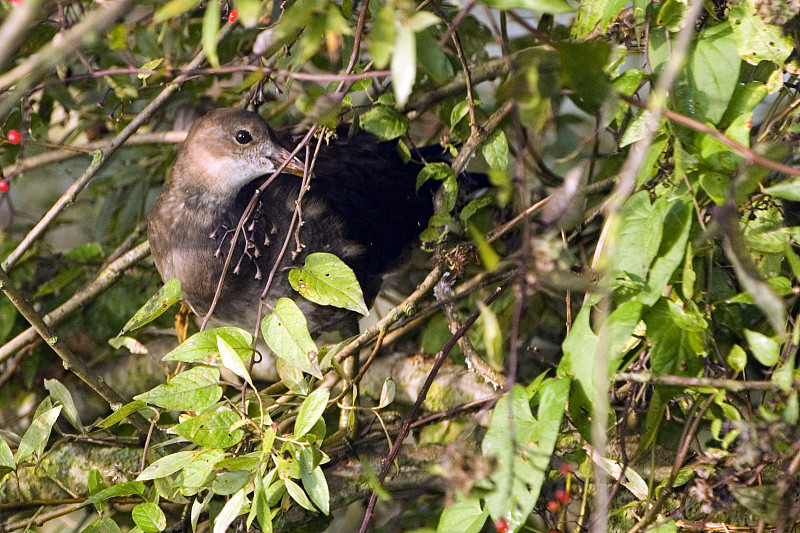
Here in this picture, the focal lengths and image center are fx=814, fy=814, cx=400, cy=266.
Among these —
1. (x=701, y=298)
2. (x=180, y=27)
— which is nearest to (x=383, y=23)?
(x=701, y=298)

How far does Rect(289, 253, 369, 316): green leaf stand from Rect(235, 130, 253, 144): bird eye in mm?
739

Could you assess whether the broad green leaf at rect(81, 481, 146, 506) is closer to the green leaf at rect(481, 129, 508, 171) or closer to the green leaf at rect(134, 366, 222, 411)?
the green leaf at rect(134, 366, 222, 411)

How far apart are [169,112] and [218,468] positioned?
5.36ft

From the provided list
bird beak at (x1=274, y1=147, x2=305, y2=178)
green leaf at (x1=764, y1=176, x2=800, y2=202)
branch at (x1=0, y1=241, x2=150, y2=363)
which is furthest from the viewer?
branch at (x1=0, y1=241, x2=150, y2=363)

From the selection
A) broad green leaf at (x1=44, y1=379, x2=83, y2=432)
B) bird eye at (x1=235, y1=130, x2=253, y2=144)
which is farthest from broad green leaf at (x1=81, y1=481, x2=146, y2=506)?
bird eye at (x1=235, y1=130, x2=253, y2=144)

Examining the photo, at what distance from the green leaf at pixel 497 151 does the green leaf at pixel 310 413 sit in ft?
2.26

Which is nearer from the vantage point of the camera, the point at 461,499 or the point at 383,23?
the point at 383,23

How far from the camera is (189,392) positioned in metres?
1.40

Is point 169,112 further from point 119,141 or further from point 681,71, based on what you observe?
point 681,71

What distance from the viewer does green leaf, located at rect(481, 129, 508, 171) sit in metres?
1.78

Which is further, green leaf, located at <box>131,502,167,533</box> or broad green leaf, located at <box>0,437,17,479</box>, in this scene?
broad green leaf, located at <box>0,437,17,479</box>

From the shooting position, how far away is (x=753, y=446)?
109 centimetres

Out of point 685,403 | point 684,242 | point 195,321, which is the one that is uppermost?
point 684,242

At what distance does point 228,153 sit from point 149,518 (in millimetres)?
1100
